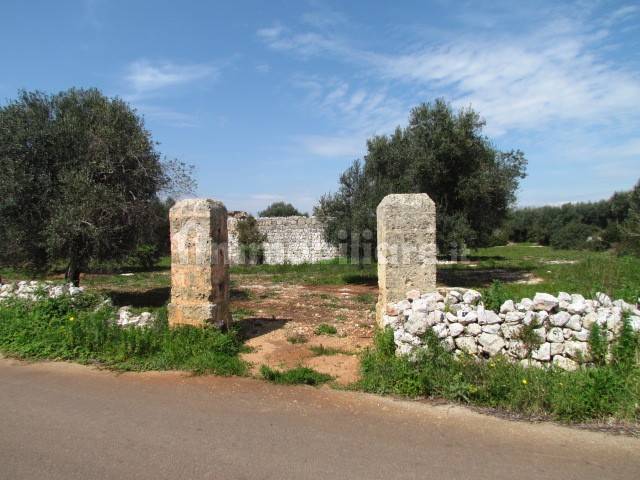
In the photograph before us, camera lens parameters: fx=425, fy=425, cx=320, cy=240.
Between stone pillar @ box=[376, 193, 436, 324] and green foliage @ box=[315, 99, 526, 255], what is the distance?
7227 millimetres

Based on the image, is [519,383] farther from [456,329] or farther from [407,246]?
[407,246]

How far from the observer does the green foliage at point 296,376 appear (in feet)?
16.9

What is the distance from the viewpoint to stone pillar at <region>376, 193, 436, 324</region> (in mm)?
6371

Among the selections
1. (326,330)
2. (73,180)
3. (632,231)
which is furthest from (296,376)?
(632,231)

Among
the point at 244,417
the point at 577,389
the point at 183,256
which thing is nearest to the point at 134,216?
the point at 183,256

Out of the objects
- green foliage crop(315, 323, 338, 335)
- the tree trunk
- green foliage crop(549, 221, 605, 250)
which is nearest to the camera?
green foliage crop(315, 323, 338, 335)

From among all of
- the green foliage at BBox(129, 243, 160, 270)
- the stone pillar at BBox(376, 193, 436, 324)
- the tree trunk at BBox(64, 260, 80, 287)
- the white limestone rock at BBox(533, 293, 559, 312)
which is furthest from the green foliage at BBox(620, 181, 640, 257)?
the green foliage at BBox(129, 243, 160, 270)

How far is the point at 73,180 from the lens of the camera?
31.4ft

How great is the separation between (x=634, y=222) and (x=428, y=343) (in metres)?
17.8

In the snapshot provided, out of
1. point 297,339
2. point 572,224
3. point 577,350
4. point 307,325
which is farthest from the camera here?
point 572,224

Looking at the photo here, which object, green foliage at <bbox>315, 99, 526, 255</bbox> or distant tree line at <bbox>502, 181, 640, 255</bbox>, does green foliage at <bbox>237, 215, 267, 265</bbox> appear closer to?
green foliage at <bbox>315, 99, 526, 255</bbox>

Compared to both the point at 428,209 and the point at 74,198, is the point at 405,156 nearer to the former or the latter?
the point at 428,209

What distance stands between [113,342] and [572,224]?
42.5 meters

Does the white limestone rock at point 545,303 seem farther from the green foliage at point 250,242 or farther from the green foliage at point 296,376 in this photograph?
the green foliage at point 250,242
